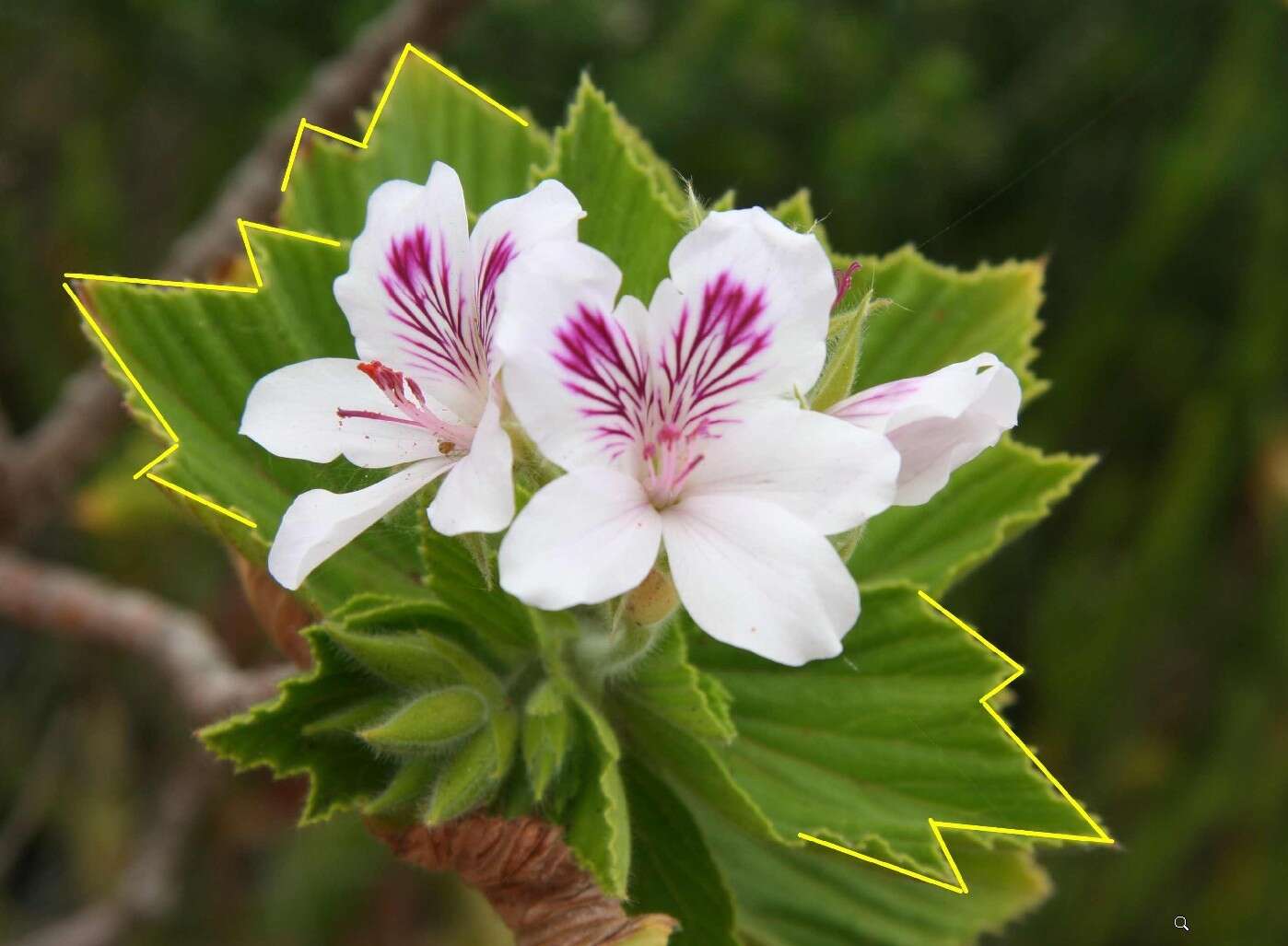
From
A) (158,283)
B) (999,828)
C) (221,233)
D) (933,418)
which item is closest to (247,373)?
(158,283)

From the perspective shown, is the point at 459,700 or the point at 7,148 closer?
the point at 459,700

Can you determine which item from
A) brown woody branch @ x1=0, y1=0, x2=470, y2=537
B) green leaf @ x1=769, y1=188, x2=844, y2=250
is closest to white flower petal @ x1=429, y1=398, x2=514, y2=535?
green leaf @ x1=769, y1=188, x2=844, y2=250

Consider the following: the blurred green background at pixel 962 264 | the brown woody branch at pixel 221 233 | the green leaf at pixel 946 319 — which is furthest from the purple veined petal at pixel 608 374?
the blurred green background at pixel 962 264

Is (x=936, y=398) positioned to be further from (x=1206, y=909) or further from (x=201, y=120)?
(x=201, y=120)

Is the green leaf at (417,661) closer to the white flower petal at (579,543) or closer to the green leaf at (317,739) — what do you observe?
the green leaf at (317,739)

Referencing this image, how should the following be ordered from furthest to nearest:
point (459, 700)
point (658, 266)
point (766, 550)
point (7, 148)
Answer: point (7, 148), point (658, 266), point (459, 700), point (766, 550)

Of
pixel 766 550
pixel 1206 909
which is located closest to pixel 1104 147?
pixel 1206 909
